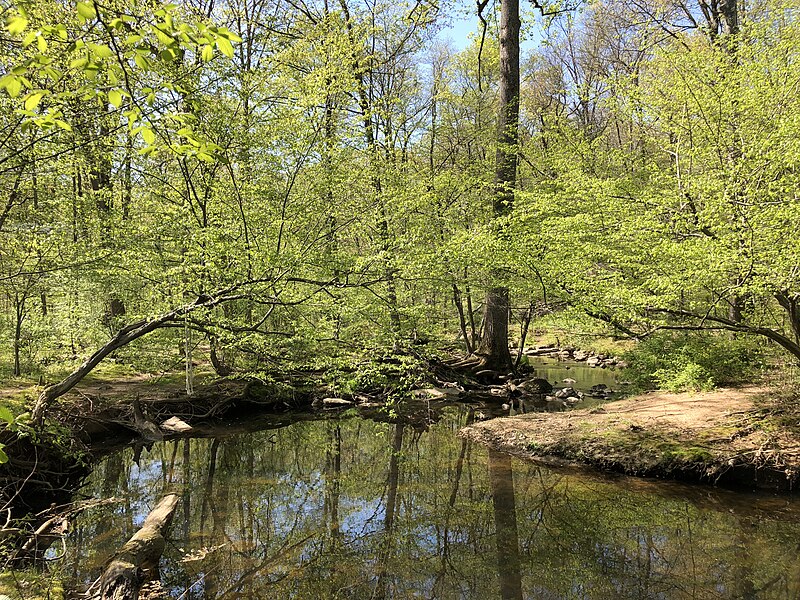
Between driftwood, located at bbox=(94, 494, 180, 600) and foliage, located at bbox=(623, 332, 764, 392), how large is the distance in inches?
330

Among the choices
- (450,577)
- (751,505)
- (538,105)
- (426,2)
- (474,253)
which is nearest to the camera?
(450,577)

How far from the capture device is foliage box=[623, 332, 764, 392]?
9.20m

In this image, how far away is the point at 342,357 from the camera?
30.0ft

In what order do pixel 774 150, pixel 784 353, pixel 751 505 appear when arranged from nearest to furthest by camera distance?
pixel 751 505 < pixel 774 150 < pixel 784 353

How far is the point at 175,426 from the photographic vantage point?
31.2 feet

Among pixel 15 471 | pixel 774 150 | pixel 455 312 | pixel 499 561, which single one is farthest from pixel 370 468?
pixel 455 312

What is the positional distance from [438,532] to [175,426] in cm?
615

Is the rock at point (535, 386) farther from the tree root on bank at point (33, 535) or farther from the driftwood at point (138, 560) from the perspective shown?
the tree root on bank at point (33, 535)

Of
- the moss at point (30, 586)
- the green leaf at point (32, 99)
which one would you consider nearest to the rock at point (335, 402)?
the moss at point (30, 586)

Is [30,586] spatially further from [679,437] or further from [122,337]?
[679,437]

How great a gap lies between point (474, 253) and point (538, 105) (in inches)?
521

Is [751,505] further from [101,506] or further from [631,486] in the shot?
[101,506]

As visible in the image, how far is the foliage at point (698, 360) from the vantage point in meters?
9.20

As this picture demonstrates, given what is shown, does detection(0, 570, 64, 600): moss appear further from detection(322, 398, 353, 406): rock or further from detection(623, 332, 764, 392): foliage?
detection(623, 332, 764, 392): foliage
